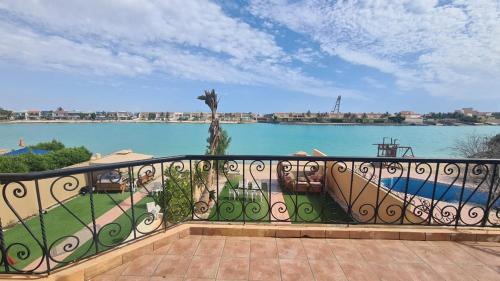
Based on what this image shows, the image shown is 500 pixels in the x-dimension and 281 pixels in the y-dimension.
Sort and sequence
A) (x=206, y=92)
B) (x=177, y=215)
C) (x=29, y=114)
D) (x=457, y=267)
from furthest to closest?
(x=29, y=114) → (x=206, y=92) → (x=177, y=215) → (x=457, y=267)

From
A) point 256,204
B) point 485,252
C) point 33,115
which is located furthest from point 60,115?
point 485,252

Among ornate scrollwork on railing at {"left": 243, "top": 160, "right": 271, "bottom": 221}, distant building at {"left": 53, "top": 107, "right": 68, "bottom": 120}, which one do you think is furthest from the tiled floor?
distant building at {"left": 53, "top": 107, "right": 68, "bottom": 120}

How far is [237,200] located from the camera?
30.5 ft

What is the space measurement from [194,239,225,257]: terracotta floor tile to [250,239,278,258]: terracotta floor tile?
1.12 ft

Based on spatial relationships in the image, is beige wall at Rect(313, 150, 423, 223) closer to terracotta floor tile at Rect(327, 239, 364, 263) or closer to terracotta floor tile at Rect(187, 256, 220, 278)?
terracotta floor tile at Rect(327, 239, 364, 263)

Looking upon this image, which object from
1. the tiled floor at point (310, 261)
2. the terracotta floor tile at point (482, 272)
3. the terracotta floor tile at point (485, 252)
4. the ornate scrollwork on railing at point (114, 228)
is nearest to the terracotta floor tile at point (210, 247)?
the tiled floor at point (310, 261)

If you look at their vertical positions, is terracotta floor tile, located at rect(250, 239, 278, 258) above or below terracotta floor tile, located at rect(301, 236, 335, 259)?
below

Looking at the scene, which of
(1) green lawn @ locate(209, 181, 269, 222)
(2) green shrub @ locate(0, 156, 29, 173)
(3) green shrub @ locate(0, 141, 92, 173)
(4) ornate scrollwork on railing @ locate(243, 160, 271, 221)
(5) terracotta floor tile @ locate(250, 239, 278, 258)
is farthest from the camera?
(3) green shrub @ locate(0, 141, 92, 173)

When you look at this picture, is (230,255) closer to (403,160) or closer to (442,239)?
(403,160)

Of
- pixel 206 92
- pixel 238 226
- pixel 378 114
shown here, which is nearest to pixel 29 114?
pixel 206 92

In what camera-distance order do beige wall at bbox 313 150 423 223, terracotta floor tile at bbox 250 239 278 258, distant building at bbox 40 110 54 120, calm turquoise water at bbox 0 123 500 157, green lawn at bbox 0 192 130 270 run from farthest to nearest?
distant building at bbox 40 110 54 120
calm turquoise water at bbox 0 123 500 157
green lawn at bbox 0 192 130 270
beige wall at bbox 313 150 423 223
terracotta floor tile at bbox 250 239 278 258

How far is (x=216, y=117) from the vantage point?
978 cm

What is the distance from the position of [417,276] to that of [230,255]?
1.72 meters

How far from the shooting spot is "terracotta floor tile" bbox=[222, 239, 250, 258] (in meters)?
2.39
